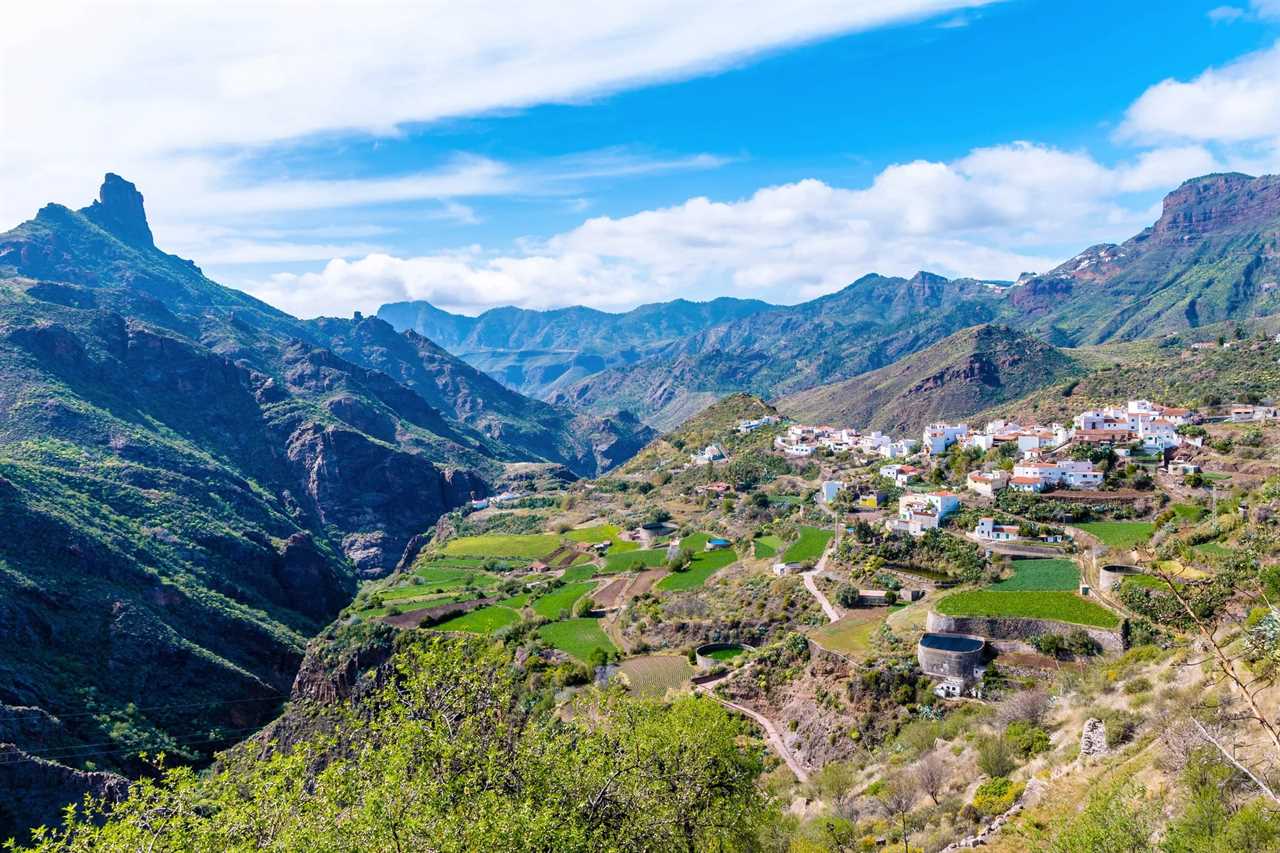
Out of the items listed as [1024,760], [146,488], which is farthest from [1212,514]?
[146,488]

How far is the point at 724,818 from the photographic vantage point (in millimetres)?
19875

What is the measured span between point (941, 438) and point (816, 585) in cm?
4325

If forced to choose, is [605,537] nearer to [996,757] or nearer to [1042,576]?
[1042,576]

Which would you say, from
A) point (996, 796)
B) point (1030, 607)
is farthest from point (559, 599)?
point (996, 796)

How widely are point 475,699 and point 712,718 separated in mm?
8766

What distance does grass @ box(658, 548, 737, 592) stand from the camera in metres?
65.1

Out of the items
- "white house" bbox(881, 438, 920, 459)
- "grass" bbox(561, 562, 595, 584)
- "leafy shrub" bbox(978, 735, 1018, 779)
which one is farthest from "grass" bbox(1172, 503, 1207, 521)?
"grass" bbox(561, 562, 595, 584)

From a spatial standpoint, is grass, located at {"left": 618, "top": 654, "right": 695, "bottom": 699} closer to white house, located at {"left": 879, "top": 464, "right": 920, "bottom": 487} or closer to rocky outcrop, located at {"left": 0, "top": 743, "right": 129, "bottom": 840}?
white house, located at {"left": 879, "top": 464, "right": 920, "bottom": 487}

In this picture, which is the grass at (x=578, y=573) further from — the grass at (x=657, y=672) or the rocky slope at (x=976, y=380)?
the rocky slope at (x=976, y=380)

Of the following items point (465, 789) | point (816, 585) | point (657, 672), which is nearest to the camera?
point (465, 789)

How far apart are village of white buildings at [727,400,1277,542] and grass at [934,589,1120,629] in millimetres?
11379

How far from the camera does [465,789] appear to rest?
608 inches

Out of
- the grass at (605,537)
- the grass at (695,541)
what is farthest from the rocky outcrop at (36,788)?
the grass at (605,537)

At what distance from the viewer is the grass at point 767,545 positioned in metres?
65.2
